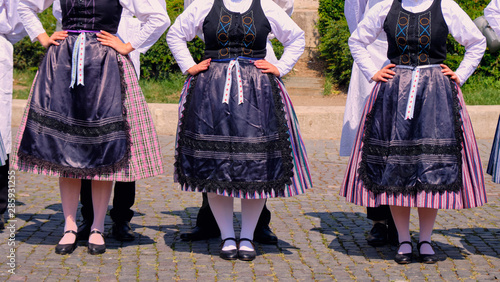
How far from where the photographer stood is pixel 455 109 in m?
4.54

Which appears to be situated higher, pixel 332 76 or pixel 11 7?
pixel 11 7

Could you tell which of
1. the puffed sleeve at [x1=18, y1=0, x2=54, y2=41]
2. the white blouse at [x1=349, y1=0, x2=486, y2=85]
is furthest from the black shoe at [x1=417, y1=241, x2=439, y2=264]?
the puffed sleeve at [x1=18, y1=0, x2=54, y2=41]

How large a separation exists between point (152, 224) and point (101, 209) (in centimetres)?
81

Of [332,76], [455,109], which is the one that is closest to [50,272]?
[455,109]

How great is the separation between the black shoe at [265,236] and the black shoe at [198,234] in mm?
314

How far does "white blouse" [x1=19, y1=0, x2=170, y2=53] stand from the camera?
15.6 feet

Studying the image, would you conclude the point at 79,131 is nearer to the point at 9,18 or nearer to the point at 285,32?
the point at 9,18

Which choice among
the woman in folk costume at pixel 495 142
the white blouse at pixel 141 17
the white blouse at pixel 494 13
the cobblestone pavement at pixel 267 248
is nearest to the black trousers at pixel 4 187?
the cobblestone pavement at pixel 267 248

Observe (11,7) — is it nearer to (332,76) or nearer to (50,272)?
(50,272)

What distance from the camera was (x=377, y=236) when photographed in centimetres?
516

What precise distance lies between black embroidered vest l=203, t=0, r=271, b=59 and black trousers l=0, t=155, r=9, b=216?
1.87 m

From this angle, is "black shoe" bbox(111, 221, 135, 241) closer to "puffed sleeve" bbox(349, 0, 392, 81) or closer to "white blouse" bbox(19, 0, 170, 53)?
"white blouse" bbox(19, 0, 170, 53)

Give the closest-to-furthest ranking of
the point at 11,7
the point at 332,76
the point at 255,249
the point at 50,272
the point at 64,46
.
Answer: the point at 50,272, the point at 64,46, the point at 255,249, the point at 11,7, the point at 332,76

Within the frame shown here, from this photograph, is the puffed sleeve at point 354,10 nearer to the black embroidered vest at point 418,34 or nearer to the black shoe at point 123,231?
the black embroidered vest at point 418,34
